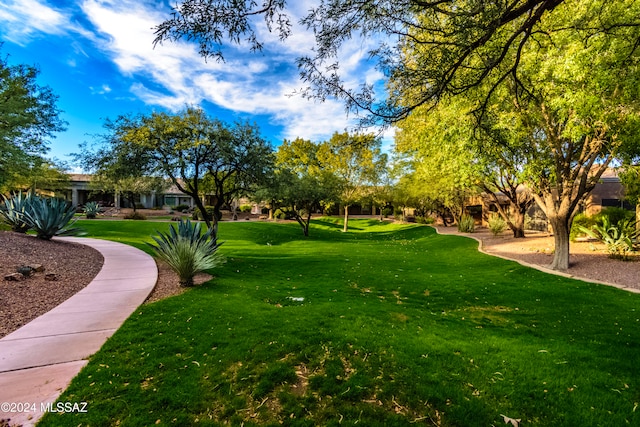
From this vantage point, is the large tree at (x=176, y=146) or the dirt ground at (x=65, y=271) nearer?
the dirt ground at (x=65, y=271)

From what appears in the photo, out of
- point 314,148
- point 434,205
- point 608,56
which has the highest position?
point 314,148

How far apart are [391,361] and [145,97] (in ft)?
46.6

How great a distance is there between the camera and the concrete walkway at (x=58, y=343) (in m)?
2.92

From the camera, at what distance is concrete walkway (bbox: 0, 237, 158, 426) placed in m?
2.92

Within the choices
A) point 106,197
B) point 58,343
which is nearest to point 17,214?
point 58,343

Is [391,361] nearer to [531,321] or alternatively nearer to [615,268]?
[531,321]

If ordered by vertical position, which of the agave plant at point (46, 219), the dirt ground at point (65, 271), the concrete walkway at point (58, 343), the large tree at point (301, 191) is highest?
the large tree at point (301, 191)

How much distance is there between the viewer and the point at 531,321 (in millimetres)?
5898

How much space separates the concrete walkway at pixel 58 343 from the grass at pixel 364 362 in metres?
0.23

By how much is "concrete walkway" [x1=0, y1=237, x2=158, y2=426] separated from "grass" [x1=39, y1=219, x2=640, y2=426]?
9.0 inches

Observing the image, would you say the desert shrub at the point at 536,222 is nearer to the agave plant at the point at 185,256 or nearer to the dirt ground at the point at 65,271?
the dirt ground at the point at 65,271

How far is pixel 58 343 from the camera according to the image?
4.02 m

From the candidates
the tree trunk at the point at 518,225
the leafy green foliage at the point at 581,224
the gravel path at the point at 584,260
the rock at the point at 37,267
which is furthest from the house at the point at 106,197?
the leafy green foliage at the point at 581,224

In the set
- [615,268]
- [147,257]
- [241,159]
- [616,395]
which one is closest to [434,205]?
[615,268]
